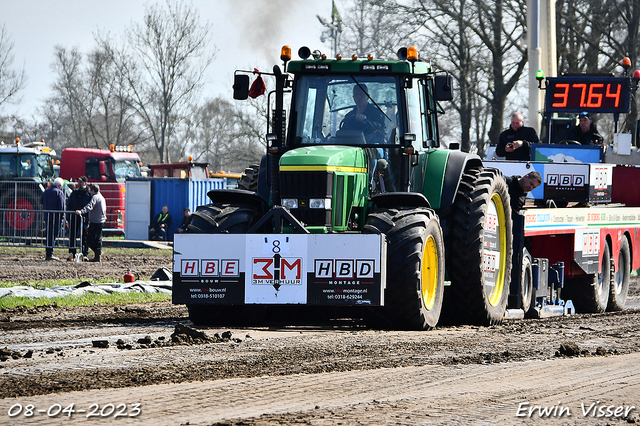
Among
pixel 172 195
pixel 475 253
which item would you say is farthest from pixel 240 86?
pixel 172 195

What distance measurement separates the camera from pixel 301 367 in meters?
6.73

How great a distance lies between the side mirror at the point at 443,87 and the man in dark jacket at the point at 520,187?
233cm

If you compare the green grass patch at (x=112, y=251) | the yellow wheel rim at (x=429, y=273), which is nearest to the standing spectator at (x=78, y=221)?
the green grass patch at (x=112, y=251)

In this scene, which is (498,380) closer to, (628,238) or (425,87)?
(425,87)

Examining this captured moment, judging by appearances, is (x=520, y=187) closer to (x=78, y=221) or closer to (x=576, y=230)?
(x=576, y=230)

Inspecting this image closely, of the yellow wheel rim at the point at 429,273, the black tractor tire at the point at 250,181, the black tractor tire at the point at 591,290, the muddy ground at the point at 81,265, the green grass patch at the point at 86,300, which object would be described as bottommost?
the muddy ground at the point at 81,265

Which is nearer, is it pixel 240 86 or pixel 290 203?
pixel 290 203

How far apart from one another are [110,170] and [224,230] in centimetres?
2687

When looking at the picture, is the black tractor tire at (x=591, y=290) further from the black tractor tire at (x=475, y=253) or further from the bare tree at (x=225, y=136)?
the bare tree at (x=225, y=136)

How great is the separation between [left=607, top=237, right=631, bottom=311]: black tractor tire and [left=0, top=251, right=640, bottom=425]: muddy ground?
13.3ft

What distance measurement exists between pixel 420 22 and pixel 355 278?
30084 mm

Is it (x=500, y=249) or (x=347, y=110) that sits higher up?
(x=347, y=110)

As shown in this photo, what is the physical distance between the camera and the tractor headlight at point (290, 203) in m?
9.19

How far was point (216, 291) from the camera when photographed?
29.4ft
